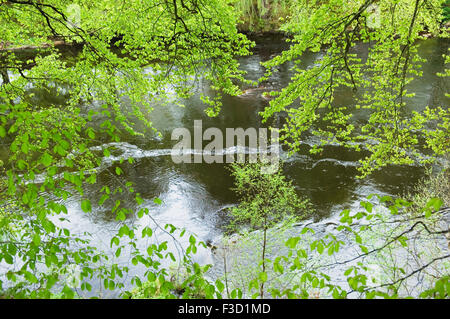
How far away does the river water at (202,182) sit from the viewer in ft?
32.2

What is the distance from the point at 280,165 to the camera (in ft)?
39.9

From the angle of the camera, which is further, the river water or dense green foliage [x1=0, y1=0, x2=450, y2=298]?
the river water

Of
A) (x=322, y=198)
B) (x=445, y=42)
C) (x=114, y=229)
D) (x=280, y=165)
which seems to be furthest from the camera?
(x=445, y=42)

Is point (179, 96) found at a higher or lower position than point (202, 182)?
higher

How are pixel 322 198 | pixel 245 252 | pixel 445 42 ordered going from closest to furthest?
pixel 245 252
pixel 322 198
pixel 445 42

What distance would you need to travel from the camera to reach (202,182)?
1175 cm

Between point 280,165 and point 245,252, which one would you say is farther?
point 280,165

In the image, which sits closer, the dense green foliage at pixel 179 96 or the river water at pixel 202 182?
the dense green foliage at pixel 179 96

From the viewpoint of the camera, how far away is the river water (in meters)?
9.80

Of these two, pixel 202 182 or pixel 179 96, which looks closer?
pixel 179 96
